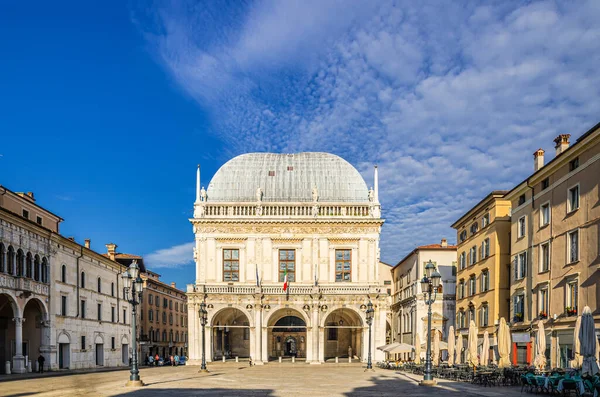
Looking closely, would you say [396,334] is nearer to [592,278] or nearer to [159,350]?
[159,350]

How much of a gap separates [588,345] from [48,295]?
37.5 m

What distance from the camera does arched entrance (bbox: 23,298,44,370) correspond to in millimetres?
44906

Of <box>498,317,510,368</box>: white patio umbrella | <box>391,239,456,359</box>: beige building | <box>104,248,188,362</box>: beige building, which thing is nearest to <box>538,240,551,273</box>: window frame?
<box>498,317,510,368</box>: white patio umbrella

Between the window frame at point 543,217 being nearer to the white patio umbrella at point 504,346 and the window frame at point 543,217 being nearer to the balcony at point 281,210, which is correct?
the white patio umbrella at point 504,346

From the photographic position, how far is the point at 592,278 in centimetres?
2933

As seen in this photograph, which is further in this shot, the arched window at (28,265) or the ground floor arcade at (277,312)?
the ground floor arcade at (277,312)

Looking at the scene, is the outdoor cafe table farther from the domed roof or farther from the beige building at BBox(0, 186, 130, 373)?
the domed roof

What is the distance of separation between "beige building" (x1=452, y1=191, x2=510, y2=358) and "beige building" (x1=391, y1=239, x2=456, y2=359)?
562 centimetres

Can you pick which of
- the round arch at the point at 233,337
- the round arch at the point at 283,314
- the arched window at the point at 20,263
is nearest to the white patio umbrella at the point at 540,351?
the round arch at the point at 283,314

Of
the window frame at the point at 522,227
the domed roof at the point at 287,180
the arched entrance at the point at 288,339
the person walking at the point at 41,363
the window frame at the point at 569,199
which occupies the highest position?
the domed roof at the point at 287,180

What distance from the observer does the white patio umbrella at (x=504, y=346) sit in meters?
31.3

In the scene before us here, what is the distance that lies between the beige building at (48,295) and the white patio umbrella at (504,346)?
29582mm

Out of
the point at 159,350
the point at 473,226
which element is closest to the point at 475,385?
the point at 473,226

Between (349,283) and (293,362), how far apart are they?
9.29 m
